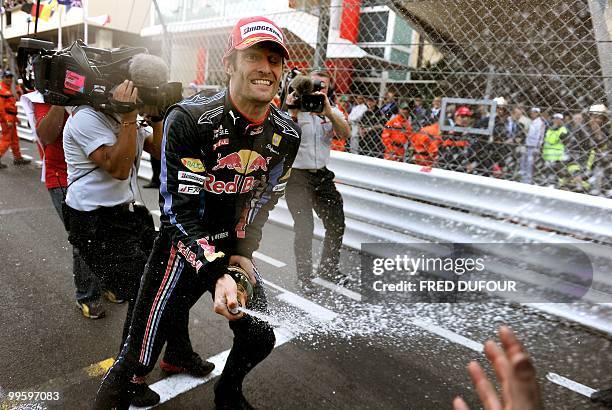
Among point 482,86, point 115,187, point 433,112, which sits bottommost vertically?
point 115,187

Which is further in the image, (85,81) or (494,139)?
(494,139)

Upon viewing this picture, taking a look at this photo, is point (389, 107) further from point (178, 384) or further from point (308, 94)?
point (178, 384)

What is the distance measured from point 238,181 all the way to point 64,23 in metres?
24.2

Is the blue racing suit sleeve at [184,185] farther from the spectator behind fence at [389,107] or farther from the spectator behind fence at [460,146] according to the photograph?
the spectator behind fence at [389,107]

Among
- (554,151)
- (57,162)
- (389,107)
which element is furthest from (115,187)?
(554,151)

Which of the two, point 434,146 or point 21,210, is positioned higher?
point 434,146

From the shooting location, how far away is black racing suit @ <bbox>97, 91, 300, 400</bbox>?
1998 millimetres

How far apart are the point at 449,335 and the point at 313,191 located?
171cm

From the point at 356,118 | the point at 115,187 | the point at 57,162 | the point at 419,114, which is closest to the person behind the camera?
the point at 115,187

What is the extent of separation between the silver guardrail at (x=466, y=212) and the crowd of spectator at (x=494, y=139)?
232 mm

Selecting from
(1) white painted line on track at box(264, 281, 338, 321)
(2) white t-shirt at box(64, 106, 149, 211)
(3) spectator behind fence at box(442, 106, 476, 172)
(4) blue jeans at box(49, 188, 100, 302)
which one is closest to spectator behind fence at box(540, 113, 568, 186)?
(3) spectator behind fence at box(442, 106, 476, 172)

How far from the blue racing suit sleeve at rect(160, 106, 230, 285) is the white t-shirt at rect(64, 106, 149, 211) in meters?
0.96

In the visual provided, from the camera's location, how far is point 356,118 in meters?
5.29

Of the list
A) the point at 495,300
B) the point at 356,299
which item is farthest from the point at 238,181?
the point at 495,300
